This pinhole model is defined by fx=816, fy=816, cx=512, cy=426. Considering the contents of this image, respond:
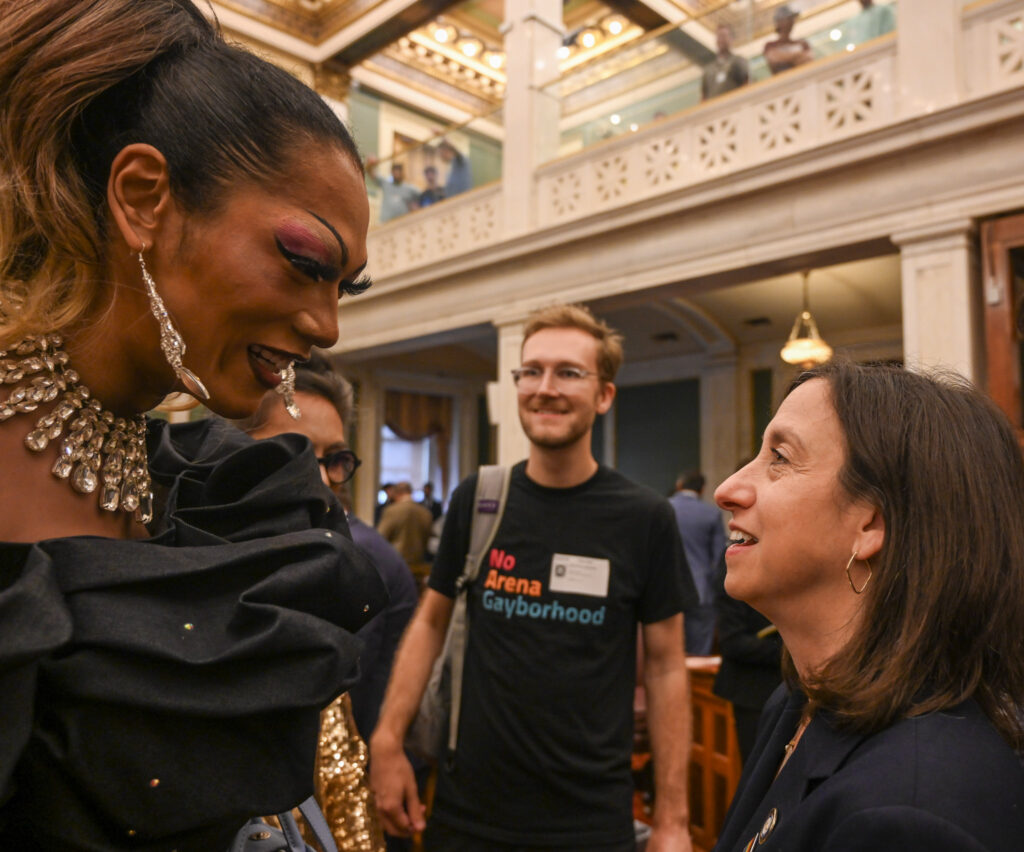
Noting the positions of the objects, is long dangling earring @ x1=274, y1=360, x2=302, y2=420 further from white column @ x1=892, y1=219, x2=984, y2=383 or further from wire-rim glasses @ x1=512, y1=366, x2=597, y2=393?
white column @ x1=892, y1=219, x2=984, y2=383

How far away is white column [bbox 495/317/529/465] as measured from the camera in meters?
7.35

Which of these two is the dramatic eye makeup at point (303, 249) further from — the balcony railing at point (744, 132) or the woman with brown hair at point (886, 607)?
the balcony railing at point (744, 132)

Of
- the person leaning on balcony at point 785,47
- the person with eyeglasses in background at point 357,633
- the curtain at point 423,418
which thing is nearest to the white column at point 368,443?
the curtain at point 423,418

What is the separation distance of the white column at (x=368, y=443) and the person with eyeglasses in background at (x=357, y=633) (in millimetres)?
8930

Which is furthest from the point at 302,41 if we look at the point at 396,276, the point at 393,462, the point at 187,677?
the point at 187,677

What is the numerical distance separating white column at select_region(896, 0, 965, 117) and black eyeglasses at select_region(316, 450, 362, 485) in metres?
4.77

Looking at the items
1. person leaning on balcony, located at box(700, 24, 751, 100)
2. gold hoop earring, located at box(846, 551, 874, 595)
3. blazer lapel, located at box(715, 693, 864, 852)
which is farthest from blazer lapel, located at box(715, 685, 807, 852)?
person leaning on balcony, located at box(700, 24, 751, 100)

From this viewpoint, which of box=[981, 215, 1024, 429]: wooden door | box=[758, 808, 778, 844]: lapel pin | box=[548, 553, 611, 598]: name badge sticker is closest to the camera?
box=[758, 808, 778, 844]: lapel pin

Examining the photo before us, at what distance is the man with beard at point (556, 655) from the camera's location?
191cm

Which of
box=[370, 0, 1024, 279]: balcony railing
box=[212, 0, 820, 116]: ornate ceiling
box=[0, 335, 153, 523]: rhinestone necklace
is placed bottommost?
box=[0, 335, 153, 523]: rhinestone necklace

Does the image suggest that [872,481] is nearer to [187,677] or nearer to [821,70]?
[187,677]

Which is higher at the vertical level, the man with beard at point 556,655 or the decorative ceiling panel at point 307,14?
the decorative ceiling panel at point 307,14

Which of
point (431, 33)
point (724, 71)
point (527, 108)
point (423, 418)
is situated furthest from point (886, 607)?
point (423, 418)

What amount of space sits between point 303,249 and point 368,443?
1162 cm
